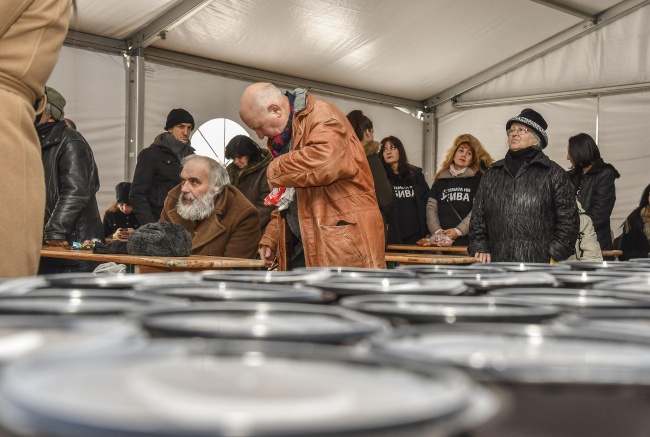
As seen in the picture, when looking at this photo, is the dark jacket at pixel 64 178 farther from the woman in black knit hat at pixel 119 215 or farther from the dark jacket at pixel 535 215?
the woman in black knit hat at pixel 119 215

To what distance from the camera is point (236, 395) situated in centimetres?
37

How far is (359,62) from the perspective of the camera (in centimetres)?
879

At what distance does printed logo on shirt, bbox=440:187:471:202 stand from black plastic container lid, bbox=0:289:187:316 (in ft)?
16.9

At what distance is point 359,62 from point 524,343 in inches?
333

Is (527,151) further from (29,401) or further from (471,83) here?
(471,83)

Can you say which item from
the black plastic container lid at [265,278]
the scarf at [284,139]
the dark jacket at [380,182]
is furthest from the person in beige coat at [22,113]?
the dark jacket at [380,182]

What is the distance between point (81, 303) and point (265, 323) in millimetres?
166

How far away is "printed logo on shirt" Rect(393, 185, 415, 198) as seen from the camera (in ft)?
20.2

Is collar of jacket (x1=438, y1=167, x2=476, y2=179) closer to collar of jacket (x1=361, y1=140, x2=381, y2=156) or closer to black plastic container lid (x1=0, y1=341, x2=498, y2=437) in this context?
collar of jacket (x1=361, y1=140, x2=381, y2=156)

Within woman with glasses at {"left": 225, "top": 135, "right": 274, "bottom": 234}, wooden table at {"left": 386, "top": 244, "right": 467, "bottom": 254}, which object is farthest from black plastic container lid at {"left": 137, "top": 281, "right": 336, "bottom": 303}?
wooden table at {"left": 386, "top": 244, "right": 467, "bottom": 254}

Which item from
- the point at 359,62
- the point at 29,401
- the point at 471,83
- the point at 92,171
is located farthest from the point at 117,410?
the point at 471,83

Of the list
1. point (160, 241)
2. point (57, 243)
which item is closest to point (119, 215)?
point (57, 243)

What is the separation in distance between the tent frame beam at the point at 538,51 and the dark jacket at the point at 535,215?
5.69 meters

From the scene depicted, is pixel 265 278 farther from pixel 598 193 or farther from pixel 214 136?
pixel 214 136
